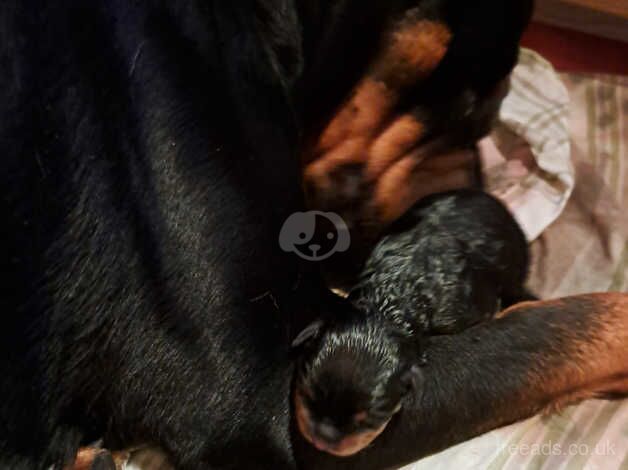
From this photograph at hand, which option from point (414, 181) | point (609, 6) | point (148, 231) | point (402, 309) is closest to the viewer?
point (148, 231)

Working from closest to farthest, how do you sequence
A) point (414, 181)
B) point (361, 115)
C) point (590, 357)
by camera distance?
1. point (590, 357)
2. point (361, 115)
3. point (414, 181)

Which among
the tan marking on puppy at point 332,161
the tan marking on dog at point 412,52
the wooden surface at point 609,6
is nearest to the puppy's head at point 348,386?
the tan marking on puppy at point 332,161

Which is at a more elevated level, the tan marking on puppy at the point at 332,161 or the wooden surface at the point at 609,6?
the tan marking on puppy at the point at 332,161

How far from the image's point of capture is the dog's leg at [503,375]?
984mm

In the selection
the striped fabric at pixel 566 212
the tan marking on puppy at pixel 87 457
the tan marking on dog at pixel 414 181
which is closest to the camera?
the tan marking on puppy at pixel 87 457

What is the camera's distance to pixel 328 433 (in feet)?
3.11

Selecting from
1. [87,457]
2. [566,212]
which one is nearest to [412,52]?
[566,212]

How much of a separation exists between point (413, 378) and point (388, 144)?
0.48 metres

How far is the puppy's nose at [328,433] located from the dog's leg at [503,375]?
0.04 metres

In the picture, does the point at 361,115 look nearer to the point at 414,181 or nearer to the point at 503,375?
the point at 414,181

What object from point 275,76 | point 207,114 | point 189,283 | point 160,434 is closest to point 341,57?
point 275,76

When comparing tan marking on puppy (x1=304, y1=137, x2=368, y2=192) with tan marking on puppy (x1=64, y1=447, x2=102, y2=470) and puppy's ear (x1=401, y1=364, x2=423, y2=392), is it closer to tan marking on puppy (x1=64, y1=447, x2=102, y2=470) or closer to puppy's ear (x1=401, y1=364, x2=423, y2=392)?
puppy's ear (x1=401, y1=364, x2=423, y2=392)

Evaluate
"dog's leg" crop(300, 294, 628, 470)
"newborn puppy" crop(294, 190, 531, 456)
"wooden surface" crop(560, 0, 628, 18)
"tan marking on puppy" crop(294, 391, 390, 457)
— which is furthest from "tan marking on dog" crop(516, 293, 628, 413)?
"wooden surface" crop(560, 0, 628, 18)

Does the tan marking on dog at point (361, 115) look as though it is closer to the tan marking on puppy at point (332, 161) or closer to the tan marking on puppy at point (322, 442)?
the tan marking on puppy at point (332, 161)
